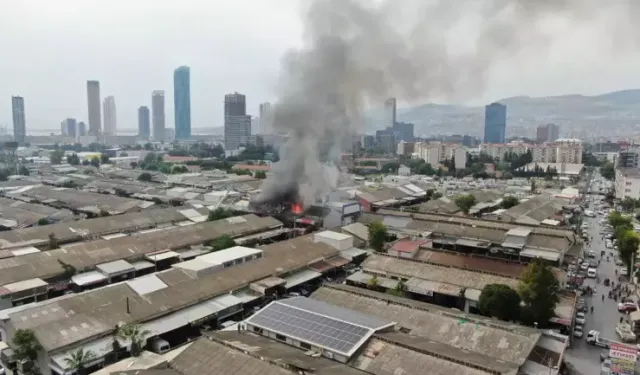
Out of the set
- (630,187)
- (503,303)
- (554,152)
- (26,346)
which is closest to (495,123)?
(554,152)

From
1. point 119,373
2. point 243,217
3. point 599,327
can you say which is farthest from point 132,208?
point 599,327

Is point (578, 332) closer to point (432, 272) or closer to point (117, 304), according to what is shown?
point (432, 272)

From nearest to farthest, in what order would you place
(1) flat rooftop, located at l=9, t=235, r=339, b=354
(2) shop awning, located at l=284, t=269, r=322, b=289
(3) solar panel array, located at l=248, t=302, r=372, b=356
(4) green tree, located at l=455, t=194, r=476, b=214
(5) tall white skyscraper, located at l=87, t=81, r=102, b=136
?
1. (3) solar panel array, located at l=248, t=302, r=372, b=356
2. (1) flat rooftop, located at l=9, t=235, r=339, b=354
3. (2) shop awning, located at l=284, t=269, r=322, b=289
4. (4) green tree, located at l=455, t=194, r=476, b=214
5. (5) tall white skyscraper, located at l=87, t=81, r=102, b=136

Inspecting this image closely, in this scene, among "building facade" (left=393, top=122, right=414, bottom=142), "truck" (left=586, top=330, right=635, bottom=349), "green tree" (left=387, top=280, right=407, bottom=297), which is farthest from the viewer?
"building facade" (left=393, top=122, right=414, bottom=142)

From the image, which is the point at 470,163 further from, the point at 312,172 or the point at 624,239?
the point at 624,239

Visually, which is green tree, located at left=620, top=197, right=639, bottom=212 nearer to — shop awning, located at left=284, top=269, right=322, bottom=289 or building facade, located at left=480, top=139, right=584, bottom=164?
shop awning, located at left=284, top=269, right=322, bottom=289

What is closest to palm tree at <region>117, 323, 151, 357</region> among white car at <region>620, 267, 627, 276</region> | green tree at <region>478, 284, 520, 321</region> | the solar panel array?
the solar panel array

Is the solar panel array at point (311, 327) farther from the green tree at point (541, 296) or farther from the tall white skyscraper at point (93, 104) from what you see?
the tall white skyscraper at point (93, 104)
